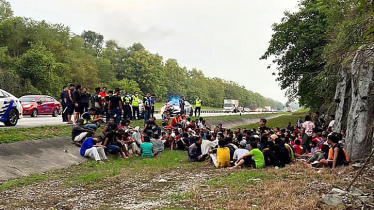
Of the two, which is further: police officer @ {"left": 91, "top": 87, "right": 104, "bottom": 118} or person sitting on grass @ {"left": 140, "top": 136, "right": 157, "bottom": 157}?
police officer @ {"left": 91, "top": 87, "right": 104, "bottom": 118}

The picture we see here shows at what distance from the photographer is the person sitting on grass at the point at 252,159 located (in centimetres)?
1266

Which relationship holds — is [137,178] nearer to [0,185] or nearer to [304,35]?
[0,185]

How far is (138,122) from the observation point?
22344 millimetres

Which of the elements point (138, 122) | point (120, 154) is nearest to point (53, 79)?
point (138, 122)

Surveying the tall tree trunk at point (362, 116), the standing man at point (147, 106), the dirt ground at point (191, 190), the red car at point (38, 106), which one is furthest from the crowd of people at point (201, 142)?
the red car at point (38, 106)

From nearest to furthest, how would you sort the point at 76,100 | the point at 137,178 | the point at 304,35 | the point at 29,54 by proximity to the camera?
the point at 137,178 → the point at 76,100 → the point at 304,35 → the point at 29,54

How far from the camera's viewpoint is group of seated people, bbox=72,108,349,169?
1268cm

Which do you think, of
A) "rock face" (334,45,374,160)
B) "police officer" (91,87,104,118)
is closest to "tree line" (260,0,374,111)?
"rock face" (334,45,374,160)

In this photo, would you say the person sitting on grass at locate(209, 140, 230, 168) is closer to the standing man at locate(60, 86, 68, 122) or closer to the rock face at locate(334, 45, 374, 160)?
the rock face at locate(334, 45, 374, 160)

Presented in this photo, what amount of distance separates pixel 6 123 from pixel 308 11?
78.2 feet

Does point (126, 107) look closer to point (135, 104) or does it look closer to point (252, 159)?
point (135, 104)

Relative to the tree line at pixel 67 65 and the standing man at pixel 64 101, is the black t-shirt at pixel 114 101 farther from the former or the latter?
the tree line at pixel 67 65

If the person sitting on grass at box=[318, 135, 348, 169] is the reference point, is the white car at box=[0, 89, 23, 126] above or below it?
above

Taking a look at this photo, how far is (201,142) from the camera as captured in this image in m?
15.2
